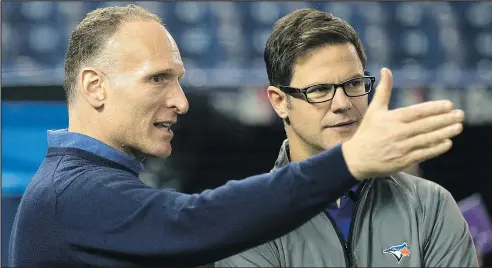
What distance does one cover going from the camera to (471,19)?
19.2 ft

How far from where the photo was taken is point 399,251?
200cm

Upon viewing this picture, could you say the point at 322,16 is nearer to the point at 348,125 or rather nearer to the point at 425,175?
the point at 348,125

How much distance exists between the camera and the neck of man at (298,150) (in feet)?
7.48

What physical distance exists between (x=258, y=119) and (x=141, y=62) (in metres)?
3.09

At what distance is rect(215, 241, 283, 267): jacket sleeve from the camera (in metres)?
2.02

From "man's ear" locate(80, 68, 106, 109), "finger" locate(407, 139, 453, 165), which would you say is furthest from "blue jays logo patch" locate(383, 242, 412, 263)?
"man's ear" locate(80, 68, 106, 109)

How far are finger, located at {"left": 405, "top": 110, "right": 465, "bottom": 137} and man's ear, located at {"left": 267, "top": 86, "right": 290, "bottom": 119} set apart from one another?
86 centimetres

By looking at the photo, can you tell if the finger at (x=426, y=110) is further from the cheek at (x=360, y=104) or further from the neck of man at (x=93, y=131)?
the neck of man at (x=93, y=131)

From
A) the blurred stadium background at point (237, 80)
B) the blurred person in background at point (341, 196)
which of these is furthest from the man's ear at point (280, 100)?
the blurred stadium background at point (237, 80)

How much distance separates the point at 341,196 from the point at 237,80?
11.4 ft

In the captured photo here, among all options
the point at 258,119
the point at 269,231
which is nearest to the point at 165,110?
the point at 269,231

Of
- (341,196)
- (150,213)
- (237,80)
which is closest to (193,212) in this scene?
(150,213)

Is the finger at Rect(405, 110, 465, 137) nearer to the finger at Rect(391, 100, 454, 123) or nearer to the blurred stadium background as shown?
the finger at Rect(391, 100, 454, 123)

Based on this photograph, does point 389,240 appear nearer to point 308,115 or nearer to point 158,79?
point 308,115
